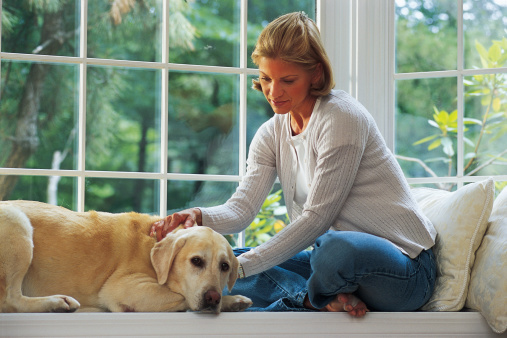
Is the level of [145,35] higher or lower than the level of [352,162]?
higher

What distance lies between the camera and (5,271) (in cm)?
188

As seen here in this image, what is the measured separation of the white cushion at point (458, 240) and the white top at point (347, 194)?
58 mm

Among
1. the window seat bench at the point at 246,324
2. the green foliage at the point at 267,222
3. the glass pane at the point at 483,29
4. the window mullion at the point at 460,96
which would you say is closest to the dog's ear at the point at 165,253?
the window seat bench at the point at 246,324

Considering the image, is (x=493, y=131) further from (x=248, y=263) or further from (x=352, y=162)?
(x=248, y=263)

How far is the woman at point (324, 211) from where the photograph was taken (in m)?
1.99

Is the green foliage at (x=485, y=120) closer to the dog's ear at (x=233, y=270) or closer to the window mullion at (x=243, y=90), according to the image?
the window mullion at (x=243, y=90)

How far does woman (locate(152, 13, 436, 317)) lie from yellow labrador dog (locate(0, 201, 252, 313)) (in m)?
0.11

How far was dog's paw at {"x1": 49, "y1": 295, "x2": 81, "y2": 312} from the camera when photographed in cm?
188

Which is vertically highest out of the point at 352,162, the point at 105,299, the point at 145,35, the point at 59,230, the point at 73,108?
the point at 145,35

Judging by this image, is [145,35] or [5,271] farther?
[145,35]

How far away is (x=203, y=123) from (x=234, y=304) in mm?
949

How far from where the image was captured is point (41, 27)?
8.55 feet

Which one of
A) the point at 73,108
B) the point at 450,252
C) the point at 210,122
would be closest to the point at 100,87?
the point at 73,108

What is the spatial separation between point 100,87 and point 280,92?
0.81m
